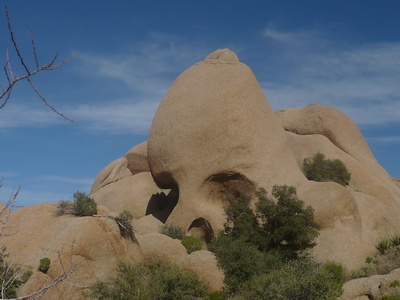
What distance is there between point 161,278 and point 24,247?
6.48 metres

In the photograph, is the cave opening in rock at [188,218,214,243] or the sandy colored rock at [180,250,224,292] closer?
the sandy colored rock at [180,250,224,292]

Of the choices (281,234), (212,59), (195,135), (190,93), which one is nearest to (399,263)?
(281,234)

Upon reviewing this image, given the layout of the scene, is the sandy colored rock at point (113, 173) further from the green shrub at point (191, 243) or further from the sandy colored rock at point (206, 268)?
the sandy colored rock at point (206, 268)

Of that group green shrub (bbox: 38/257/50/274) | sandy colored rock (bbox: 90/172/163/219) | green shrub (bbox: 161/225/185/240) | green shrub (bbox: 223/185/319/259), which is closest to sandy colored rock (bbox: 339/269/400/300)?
green shrub (bbox: 223/185/319/259)

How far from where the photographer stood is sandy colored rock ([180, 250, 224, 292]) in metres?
22.0

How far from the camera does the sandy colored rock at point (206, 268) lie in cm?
2203

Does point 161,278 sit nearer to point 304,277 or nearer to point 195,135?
point 304,277

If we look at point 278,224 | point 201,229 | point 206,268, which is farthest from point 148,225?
point 206,268

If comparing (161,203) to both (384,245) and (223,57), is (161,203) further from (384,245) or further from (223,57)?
(384,245)

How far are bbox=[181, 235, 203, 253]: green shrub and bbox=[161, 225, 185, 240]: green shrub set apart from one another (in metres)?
1.46

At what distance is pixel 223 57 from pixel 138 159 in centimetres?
1743

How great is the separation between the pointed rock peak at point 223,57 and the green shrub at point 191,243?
1247cm

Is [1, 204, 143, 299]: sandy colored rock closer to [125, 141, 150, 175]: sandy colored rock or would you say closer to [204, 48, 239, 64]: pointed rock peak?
[204, 48, 239, 64]: pointed rock peak

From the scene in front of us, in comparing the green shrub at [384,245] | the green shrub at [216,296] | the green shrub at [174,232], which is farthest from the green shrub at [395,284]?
the green shrub at [174,232]
